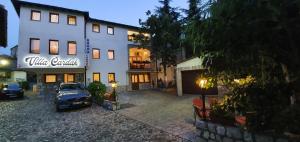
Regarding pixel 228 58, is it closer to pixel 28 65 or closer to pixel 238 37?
pixel 238 37

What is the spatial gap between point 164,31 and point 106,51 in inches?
288

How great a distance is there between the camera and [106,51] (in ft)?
85.7

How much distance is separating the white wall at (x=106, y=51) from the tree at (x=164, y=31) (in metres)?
3.95

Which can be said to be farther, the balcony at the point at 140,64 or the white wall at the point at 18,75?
the white wall at the point at 18,75

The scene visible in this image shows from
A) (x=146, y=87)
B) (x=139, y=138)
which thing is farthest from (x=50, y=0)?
(x=139, y=138)

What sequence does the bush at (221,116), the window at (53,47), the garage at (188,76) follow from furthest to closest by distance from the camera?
1. the window at (53,47)
2. the garage at (188,76)
3. the bush at (221,116)

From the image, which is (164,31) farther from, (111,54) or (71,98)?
(71,98)

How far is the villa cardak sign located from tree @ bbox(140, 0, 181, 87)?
8363 mm

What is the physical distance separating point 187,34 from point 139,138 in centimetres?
437

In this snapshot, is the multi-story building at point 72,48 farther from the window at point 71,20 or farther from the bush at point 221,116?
the bush at point 221,116

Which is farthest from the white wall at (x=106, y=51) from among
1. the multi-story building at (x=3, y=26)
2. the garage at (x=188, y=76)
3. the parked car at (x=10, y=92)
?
the multi-story building at (x=3, y=26)

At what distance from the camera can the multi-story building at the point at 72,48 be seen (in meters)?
21.0

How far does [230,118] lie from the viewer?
6168mm

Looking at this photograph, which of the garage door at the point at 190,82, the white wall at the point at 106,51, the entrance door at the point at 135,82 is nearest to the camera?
the garage door at the point at 190,82
